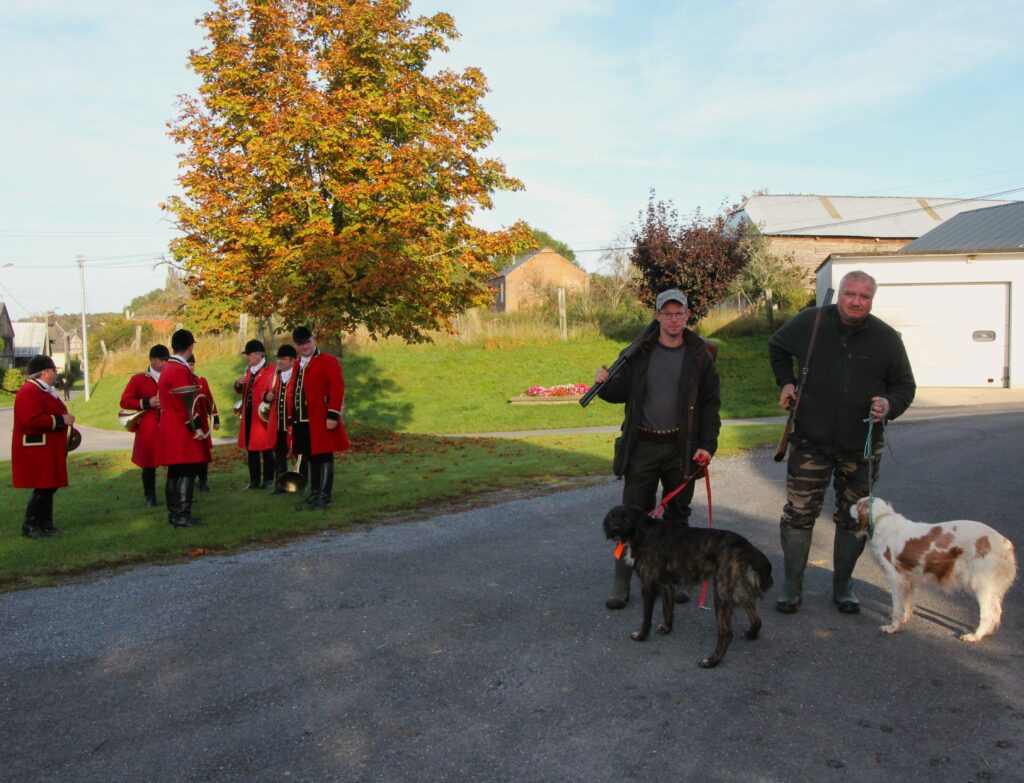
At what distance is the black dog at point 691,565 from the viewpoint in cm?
474

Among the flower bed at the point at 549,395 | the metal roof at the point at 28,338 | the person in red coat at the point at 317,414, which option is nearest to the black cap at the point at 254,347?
the person in red coat at the point at 317,414

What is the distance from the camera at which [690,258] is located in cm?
2903

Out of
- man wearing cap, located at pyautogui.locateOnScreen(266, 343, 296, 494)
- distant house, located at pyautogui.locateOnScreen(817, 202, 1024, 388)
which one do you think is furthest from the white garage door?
man wearing cap, located at pyautogui.locateOnScreen(266, 343, 296, 494)

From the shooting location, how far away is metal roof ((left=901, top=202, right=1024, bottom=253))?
3030cm

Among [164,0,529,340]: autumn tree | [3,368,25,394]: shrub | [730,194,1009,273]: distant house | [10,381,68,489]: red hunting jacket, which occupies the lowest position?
[3,368,25,394]: shrub

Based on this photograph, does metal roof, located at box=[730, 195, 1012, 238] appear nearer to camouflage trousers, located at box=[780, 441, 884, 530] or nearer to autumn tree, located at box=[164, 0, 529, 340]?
autumn tree, located at box=[164, 0, 529, 340]

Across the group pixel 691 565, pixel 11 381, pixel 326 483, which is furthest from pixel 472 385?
pixel 11 381

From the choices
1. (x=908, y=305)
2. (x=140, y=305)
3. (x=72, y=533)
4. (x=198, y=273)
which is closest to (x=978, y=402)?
(x=908, y=305)

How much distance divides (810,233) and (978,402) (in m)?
29.9

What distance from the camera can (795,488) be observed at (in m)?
5.54

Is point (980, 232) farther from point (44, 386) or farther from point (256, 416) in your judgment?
point (44, 386)

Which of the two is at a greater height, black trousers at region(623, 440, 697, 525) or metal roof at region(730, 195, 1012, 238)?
metal roof at region(730, 195, 1012, 238)

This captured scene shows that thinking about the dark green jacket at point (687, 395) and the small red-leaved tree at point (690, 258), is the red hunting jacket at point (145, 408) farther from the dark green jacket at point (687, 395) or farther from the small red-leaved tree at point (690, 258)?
the small red-leaved tree at point (690, 258)

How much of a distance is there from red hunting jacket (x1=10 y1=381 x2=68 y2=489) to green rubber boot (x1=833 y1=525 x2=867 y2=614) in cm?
700
